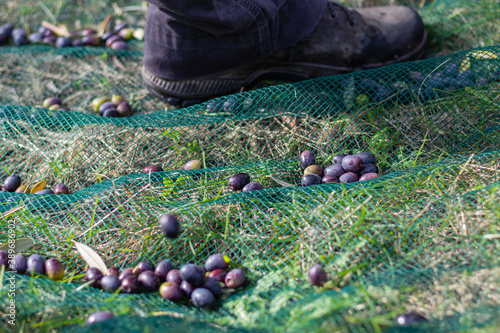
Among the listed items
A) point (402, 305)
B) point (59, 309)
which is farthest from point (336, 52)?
point (59, 309)

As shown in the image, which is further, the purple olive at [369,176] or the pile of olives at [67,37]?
the pile of olives at [67,37]

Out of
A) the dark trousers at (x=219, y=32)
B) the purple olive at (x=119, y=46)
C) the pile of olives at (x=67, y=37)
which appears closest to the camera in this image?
the dark trousers at (x=219, y=32)

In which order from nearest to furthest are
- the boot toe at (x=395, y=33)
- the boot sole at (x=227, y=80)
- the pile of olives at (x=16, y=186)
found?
1. the pile of olives at (x=16, y=186)
2. the boot sole at (x=227, y=80)
3. the boot toe at (x=395, y=33)

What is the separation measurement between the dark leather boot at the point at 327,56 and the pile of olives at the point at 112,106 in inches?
7.7

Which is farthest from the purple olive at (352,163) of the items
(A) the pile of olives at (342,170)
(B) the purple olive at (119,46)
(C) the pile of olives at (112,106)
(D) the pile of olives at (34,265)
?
(B) the purple olive at (119,46)

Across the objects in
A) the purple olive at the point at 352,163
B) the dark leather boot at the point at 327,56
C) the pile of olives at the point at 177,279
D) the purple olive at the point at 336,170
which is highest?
the dark leather boot at the point at 327,56

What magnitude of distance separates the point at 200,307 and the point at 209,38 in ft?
4.84

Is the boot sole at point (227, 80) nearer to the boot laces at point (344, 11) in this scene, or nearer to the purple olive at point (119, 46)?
the boot laces at point (344, 11)

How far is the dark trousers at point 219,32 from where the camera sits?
2.20m

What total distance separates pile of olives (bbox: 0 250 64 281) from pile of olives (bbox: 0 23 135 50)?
2.13 m

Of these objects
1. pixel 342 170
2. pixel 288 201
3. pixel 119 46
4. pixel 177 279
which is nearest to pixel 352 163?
pixel 342 170

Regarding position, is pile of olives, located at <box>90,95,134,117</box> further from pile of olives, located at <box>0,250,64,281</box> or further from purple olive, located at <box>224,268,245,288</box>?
purple olive, located at <box>224,268,245,288</box>

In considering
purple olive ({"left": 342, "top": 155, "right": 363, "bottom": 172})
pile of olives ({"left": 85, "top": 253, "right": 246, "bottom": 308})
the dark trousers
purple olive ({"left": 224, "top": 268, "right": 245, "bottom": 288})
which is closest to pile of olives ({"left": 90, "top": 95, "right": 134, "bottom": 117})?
the dark trousers

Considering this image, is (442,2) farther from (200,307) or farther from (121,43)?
(200,307)
